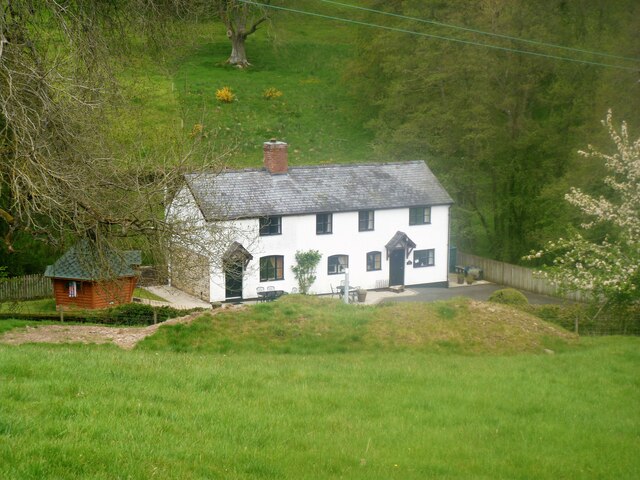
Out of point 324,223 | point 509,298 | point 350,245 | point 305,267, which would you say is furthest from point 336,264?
point 509,298

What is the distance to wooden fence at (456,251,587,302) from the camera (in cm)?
4709

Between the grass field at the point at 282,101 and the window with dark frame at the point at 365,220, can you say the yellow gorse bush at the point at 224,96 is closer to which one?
the grass field at the point at 282,101

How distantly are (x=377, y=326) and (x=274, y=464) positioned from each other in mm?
14703

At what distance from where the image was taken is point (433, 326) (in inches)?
981

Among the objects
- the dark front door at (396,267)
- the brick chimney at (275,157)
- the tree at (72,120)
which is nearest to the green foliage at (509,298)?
the dark front door at (396,267)

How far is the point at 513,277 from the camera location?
48.9 metres

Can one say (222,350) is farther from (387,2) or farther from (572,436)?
(387,2)

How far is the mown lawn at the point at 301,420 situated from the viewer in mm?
9547

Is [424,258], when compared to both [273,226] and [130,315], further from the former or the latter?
[130,315]

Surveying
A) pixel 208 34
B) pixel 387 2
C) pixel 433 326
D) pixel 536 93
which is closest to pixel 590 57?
pixel 536 93

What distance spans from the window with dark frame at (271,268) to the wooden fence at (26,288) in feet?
33.9

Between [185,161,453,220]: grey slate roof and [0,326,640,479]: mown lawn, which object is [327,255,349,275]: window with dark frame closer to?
[185,161,453,220]: grey slate roof

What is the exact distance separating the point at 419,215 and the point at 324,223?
19.7 feet

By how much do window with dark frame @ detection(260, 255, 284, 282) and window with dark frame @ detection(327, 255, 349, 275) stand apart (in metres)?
2.74
